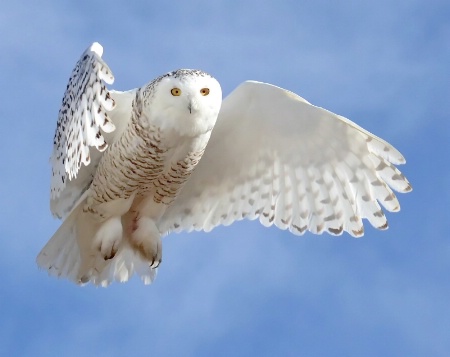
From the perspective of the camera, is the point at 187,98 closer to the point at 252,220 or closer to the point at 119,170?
the point at 119,170

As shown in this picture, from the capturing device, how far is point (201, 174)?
32.6 ft

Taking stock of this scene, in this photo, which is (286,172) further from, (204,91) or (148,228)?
(204,91)

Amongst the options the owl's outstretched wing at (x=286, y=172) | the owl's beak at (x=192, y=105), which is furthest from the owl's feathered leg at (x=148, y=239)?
the owl's beak at (x=192, y=105)

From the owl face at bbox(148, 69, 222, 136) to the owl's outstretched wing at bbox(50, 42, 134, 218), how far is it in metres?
0.32

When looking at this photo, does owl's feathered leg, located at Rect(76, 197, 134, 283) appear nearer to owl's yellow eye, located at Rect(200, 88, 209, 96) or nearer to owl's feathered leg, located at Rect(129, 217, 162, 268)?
owl's feathered leg, located at Rect(129, 217, 162, 268)

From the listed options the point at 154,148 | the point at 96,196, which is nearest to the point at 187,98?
the point at 154,148

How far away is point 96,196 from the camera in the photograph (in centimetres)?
942

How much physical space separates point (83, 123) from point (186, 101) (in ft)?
2.43

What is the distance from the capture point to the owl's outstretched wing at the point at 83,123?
27.0 ft

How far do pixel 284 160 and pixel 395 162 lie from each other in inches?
31.9

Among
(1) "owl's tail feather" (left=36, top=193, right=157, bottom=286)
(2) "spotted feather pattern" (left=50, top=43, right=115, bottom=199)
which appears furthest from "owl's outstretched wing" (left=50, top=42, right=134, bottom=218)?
(1) "owl's tail feather" (left=36, top=193, right=157, bottom=286)

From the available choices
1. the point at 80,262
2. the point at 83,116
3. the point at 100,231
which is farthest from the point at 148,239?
the point at 83,116

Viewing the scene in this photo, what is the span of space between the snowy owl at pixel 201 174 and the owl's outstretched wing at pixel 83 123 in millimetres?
15

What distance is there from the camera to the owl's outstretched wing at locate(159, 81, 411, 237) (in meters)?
9.45
